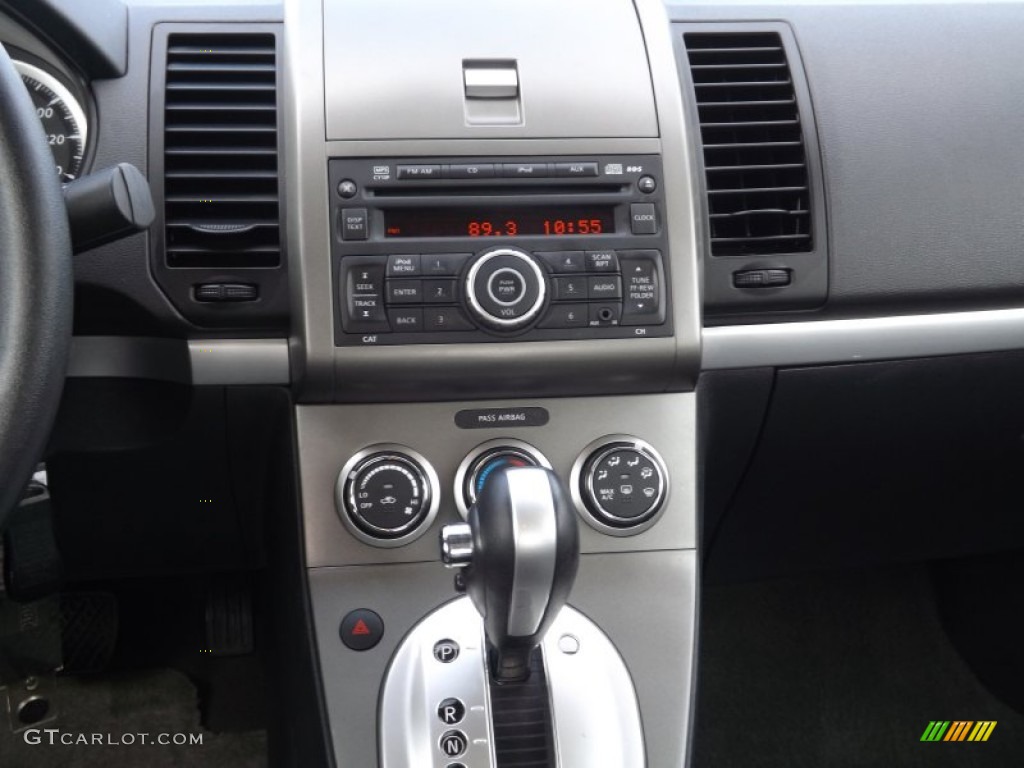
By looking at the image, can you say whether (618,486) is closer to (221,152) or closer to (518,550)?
(518,550)

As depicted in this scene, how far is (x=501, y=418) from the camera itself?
117cm

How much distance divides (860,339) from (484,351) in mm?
448

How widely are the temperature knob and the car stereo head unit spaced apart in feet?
0.43

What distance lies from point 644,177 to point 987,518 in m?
0.81

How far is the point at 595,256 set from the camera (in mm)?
1122

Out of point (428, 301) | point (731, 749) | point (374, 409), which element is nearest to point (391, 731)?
point (374, 409)

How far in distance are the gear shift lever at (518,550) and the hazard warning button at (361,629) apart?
0.21 metres

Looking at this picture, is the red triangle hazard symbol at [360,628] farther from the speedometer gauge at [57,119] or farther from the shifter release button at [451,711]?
the speedometer gauge at [57,119]

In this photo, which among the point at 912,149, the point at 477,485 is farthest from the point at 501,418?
the point at 912,149

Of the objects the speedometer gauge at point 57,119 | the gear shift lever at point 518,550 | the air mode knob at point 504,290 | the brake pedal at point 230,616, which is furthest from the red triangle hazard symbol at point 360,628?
the brake pedal at point 230,616

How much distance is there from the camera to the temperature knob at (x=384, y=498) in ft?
3.71

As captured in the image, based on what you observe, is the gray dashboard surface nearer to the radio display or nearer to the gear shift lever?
the radio display

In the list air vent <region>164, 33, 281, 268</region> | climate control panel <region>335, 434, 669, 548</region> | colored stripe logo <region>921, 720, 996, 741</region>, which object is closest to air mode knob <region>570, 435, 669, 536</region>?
climate control panel <region>335, 434, 669, 548</region>

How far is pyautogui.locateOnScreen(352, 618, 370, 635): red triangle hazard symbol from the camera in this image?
1.13 metres
